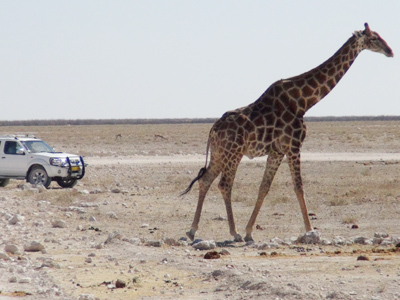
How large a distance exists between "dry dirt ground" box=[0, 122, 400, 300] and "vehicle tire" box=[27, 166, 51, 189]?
12.4 inches

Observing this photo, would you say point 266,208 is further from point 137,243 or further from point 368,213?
point 137,243

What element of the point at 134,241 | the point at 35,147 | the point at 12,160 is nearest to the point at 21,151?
the point at 12,160

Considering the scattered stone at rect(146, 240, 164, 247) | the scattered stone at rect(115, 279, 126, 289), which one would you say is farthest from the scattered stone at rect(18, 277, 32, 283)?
the scattered stone at rect(146, 240, 164, 247)

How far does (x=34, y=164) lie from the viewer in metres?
23.1

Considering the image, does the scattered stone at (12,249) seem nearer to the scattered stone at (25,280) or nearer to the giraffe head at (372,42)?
the scattered stone at (25,280)

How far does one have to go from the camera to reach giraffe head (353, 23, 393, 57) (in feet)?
47.2

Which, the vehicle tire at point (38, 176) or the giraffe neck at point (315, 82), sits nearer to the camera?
the giraffe neck at point (315, 82)

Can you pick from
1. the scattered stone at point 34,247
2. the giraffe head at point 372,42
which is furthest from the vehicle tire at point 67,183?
the giraffe head at point 372,42

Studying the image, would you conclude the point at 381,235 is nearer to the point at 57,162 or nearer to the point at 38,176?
the point at 57,162

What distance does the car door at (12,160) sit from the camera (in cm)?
2319

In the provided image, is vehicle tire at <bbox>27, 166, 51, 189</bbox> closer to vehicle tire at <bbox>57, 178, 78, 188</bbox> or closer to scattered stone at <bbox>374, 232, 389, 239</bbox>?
vehicle tire at <bbox>57, 178, 78, 188</bbox>

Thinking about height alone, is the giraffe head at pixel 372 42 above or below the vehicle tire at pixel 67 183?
above

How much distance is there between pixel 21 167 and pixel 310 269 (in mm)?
15174

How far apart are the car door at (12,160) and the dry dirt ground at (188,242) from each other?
83 centimetres
